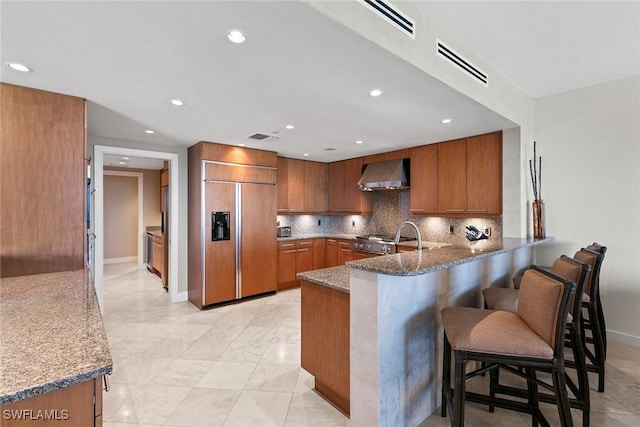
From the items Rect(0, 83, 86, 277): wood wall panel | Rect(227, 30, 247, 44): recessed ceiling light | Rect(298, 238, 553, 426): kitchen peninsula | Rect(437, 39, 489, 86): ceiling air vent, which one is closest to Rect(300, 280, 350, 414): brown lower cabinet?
Rect(298, 238, 553, 426): kitchen peninsula

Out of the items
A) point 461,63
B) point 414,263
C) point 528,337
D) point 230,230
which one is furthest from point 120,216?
point 528,337

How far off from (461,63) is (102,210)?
4324mm

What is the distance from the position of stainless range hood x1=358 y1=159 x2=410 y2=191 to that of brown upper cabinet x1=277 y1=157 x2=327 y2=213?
1.04 m

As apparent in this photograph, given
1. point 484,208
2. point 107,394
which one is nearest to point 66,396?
point 107,394

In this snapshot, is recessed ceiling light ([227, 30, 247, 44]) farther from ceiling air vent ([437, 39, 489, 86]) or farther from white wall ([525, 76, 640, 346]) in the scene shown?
white wall ([525, 76, 640, 346])

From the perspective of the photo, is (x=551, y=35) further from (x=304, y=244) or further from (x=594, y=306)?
(x=304, y=244)

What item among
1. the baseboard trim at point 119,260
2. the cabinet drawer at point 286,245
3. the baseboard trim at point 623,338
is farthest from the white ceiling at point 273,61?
the baseboard trim at point 119,260

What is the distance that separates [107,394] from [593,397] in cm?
358

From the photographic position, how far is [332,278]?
2070 millimetres

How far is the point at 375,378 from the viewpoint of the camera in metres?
1.62

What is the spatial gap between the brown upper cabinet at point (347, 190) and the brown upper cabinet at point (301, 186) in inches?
7.7

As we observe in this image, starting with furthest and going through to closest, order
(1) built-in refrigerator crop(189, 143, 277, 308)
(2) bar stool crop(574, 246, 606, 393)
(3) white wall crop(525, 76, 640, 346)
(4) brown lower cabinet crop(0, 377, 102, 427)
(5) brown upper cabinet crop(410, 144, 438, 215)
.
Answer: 1. (5) brown upper cabinet crop(410, 144, 438, 215)
2. (1) built-in refrigerator crop(189, 143, 277, 308)
3. (3) white wall crop(525, 76, 640, 346)
4. (2) bar stool crop(574, 246, 606, 393)
5. (4) brown lower cabinet crop(0, 377, 102, 427)

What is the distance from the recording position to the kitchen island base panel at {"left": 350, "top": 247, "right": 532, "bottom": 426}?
1.63m

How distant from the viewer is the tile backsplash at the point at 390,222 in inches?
168
